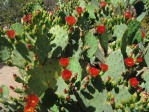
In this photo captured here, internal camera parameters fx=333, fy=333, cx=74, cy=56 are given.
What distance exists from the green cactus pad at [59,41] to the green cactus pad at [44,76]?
22 cm

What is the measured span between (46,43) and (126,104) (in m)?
1.08

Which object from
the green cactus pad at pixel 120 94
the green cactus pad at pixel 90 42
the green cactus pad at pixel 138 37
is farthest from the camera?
the green cactus pad at pixel 138 37

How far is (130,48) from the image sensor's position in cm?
427

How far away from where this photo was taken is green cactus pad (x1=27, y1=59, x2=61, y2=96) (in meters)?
3.40

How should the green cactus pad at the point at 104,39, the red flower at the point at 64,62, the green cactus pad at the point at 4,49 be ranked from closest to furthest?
the red flower at the point at 64,62, the green cactus pad at the point at 4,49, the green cactus pad at the point at 104,39

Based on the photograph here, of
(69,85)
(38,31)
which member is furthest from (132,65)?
(38,31)

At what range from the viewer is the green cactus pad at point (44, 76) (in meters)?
3.40

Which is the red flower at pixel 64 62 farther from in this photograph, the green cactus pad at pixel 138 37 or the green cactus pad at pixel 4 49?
the green cactus pad at pixel 138 37

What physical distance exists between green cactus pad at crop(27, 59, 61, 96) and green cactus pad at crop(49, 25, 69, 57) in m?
0.22

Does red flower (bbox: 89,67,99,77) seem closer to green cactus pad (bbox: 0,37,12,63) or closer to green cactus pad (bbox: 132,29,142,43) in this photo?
green cactus pad (bbox: 0,37,12,63)

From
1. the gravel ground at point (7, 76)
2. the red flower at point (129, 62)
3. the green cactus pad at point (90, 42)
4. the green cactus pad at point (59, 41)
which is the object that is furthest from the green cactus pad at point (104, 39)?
the gravel ground at point (7, 76)

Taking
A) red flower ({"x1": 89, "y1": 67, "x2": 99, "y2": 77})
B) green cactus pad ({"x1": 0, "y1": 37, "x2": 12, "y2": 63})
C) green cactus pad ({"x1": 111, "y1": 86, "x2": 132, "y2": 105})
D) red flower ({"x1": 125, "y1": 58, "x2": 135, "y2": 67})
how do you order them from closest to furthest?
1. red flower ({"x1": 89, "y1": 67, "x2": 99, "y2": 77})
2. green cactus pad ({"x1": 111, "y1": 86, "x2": 132, "y2": 105})
3. red flower ({"x1": 125, "y1": 58, "x2": 135, "y2": 67})
4. green cactus pad ({"x1": 0, "y1": 37, "x2": 12, "y2": 63})

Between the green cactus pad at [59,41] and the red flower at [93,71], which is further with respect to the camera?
the green cactus pad at [59,41]

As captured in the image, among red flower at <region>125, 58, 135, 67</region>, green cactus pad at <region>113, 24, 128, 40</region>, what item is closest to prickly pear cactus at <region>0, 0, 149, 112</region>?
red flower at <region>125, 58, 135, 67</region>
